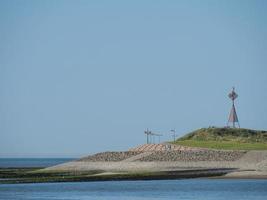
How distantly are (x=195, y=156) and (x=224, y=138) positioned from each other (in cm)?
1634

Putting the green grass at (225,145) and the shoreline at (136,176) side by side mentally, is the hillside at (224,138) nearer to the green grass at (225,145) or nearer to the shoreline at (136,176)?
the green grass at (225,145)

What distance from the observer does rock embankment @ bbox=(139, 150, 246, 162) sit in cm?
9238

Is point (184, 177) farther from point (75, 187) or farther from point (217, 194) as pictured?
point (217, 194)

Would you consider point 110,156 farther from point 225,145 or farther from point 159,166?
point 225,145

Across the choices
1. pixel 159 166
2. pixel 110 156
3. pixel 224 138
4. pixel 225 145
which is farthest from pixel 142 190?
pixel 224 138

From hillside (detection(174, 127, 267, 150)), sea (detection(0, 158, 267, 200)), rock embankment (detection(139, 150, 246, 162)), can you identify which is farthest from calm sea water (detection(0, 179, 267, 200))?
hillside (detection(174, 127, 267, 150))

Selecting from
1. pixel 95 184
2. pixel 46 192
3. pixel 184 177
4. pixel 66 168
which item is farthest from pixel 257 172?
pixel 66 168

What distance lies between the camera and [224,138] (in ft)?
359

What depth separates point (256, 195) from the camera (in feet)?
212

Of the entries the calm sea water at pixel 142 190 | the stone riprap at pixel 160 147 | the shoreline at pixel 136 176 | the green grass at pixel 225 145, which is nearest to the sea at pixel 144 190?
the calm sea water at pixel 142 190

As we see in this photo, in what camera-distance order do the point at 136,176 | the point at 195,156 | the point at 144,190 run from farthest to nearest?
the point at 195,156 < the point at 136,176 < the point at 144,190

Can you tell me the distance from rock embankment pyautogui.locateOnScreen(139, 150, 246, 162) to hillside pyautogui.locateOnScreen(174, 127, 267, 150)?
6.14m

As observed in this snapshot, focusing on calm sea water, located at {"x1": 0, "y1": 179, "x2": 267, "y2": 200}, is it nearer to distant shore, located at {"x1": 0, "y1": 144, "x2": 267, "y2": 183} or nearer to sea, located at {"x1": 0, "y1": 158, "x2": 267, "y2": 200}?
sea, located at {"x1": 0, "y1": 158, "x2": 267, "y2": 200}

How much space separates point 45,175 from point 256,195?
35.3 m
